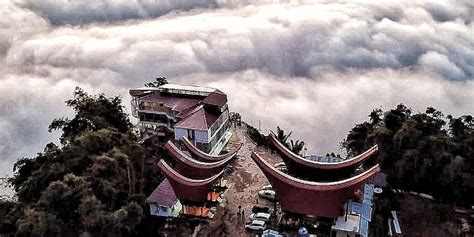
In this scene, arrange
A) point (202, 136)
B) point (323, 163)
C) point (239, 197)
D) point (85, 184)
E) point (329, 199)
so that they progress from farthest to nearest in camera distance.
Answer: point (202, 136) < point (239, 197) < point (323, 163) < point (85, 184) < point (329, 199)

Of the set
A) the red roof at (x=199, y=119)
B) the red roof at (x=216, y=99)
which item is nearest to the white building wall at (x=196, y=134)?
the red roof at (x=199, y=119)

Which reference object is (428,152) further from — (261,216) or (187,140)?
(187,140)

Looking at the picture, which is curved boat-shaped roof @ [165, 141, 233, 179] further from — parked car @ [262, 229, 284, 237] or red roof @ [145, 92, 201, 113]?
red roof @ [145, 92, 201, 113]

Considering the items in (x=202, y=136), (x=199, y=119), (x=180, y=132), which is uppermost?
(x=199, y=119)

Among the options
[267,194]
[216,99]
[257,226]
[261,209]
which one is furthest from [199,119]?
[257,226]

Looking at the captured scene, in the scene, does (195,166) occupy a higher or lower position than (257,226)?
higher

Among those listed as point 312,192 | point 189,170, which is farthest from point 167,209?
point 312,192

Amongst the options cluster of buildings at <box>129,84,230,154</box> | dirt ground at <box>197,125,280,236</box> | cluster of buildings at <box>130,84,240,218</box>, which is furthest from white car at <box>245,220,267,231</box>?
cluster of buildings at <box>129,84,230,154</box>

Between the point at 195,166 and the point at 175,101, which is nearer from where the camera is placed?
Answer: the point at 195,166
